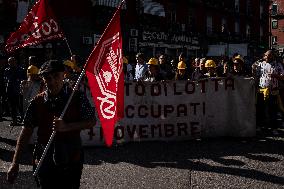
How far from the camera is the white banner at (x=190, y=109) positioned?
357 inches

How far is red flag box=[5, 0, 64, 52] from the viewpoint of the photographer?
793 cm

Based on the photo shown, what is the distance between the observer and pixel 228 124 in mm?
9273

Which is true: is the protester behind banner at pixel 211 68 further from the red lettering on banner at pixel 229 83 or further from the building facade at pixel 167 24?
the building facade at pixel 167 24

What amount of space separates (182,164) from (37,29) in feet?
10.8

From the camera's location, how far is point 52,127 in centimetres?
399

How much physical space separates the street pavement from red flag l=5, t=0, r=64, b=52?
194 centimetres

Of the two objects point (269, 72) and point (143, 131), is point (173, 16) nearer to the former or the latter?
point (269, 72)

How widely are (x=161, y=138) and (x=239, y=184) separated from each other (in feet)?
10.3

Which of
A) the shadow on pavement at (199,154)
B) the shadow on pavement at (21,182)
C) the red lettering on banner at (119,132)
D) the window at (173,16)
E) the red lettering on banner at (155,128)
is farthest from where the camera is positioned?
the window at (173,16)

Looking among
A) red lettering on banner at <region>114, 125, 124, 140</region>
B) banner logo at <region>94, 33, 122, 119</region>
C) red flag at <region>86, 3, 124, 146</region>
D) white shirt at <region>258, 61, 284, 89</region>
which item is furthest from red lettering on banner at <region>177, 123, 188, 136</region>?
banner logo at <region>94, 33, 122, 119</region>

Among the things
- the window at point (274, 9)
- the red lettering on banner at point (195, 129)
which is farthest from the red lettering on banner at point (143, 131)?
the window at point (274, 9)

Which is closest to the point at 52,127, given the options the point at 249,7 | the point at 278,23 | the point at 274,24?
the point at 249,7

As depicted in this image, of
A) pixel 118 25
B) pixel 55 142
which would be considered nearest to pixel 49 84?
pixel 55 142

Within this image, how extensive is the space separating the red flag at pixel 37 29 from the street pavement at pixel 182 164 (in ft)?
6.38
